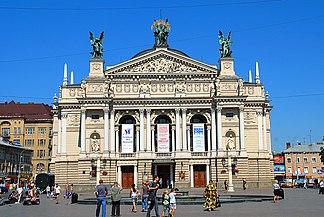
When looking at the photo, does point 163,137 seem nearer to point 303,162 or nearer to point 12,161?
point 12,161

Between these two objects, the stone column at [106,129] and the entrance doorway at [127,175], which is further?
the entrance doorway at [127,175]

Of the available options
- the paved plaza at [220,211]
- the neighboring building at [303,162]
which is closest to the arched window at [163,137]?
the paved plaza at [220,211]

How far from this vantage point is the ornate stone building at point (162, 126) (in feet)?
238

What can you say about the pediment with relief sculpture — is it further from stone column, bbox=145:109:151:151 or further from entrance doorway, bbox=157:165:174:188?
entrance doorway, bbox=157:165:174:188

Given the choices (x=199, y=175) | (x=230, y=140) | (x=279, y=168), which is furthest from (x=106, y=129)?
(x=279, y=168)

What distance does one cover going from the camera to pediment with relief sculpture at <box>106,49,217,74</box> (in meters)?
75.3

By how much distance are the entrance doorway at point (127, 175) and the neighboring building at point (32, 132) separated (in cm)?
5063

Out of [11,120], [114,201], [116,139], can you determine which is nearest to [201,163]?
[116,139]

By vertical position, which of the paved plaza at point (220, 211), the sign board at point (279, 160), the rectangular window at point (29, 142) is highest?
the rectangular window at point (29, 142)

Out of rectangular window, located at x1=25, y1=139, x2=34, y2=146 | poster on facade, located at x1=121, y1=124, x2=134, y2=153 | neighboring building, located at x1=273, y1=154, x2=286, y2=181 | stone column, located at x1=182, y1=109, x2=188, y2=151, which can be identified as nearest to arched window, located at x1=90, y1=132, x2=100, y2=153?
poster on facade, located at x1=121, y1=124, x2=134, y2=153

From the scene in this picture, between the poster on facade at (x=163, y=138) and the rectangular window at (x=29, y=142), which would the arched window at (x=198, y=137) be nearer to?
the poster on facade at (x=163, y=138)

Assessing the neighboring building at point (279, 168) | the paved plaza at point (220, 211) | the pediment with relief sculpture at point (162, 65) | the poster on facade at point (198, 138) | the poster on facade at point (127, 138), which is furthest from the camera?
the neighboring building at point (279, 168)

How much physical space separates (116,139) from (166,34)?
21.4 meters

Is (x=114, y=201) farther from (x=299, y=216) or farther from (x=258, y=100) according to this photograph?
(x=258, y=100)
